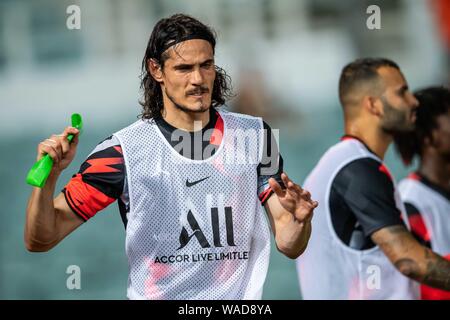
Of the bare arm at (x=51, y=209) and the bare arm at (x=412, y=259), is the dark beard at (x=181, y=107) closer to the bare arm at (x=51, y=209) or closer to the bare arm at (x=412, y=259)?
the bare arm at (x=51, y=209)

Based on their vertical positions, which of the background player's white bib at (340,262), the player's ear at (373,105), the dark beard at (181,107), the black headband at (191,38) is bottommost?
the background player's white bib at (340,262)

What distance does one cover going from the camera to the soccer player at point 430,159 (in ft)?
21.2

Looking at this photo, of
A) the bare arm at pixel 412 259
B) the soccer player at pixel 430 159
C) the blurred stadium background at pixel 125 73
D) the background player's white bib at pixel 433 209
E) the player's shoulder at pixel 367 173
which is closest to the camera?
the bare arm at pixel 412 259

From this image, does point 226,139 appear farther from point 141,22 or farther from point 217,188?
point 141,22

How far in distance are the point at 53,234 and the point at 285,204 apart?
95 cm

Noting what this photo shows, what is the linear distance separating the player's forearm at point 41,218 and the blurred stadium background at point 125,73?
3.80m

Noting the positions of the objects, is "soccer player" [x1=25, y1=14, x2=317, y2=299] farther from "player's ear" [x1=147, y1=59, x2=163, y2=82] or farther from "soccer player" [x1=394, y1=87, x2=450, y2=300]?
"soccer player" [x1=394, y1=87, x2=450, y2=300]

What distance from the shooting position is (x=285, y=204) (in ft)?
13.0

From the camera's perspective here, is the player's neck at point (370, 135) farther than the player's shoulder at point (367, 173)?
Yes

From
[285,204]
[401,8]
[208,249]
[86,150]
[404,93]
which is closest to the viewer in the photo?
[285,204]

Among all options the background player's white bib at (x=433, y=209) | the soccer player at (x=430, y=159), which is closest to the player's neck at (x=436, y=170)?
the soccer player at (x=430, y=159)

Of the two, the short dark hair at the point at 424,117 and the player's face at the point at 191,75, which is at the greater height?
the player's face at the point at 191,75

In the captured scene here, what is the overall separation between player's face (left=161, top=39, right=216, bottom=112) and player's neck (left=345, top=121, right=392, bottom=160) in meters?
1.57

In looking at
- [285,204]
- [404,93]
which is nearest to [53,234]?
[285,204]
